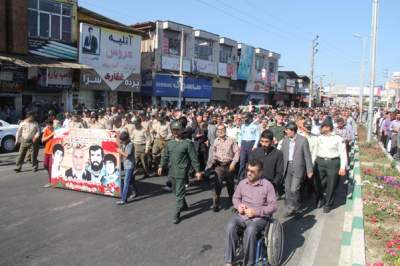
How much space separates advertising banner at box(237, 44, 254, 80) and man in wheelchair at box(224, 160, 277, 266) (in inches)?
1619

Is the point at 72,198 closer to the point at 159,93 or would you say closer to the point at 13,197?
the point at 13,197

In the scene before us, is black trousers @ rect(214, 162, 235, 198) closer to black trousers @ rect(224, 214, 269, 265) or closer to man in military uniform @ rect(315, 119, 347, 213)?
man in military uniform @ rect(315, 119, 347, 213)

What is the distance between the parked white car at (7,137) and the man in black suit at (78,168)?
24.1 ft

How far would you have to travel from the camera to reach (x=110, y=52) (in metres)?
27.9

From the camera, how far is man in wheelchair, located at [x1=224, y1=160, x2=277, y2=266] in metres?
4.81

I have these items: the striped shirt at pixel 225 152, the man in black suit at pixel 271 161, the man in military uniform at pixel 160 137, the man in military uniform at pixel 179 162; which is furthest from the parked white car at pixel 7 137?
the man in black suit at pixel 271 161

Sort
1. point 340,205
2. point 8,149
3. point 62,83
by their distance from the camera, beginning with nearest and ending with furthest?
point 340,205
point 8,149
point 62,83

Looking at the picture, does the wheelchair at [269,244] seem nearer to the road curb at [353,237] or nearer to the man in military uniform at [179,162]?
the road curb at [353,237]

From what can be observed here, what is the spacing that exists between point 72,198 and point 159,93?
24.2m

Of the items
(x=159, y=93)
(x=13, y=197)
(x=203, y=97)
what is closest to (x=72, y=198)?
(x=13, y=197)

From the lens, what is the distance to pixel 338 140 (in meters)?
8.17

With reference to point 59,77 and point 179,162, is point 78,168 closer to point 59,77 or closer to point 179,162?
point 179,162

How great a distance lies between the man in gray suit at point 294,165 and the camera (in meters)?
7.60

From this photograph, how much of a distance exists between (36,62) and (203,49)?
19.9 metres
